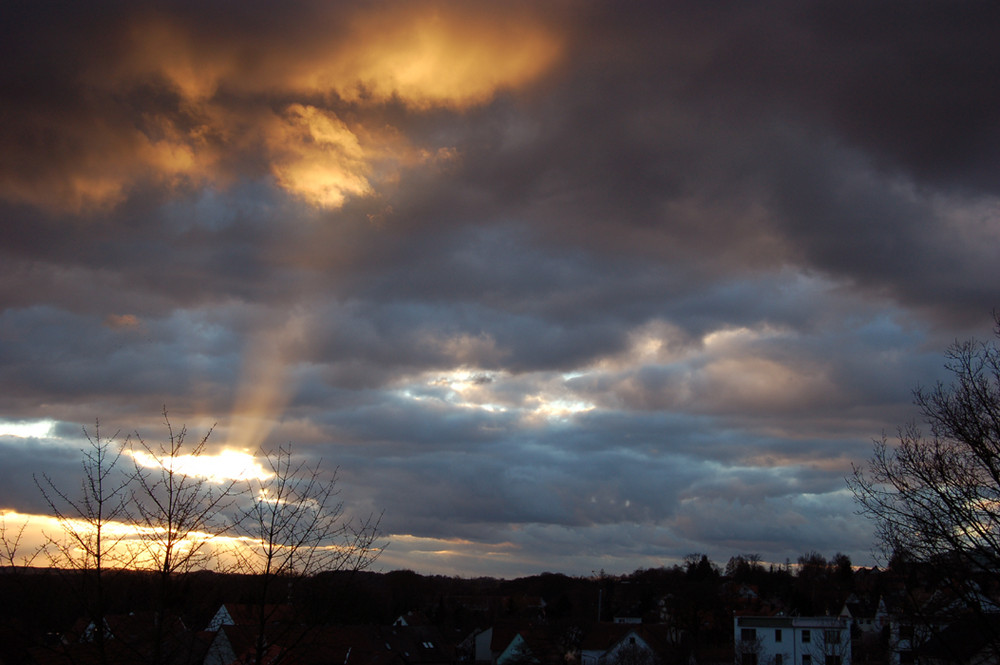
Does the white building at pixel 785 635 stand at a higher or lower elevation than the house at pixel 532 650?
higher

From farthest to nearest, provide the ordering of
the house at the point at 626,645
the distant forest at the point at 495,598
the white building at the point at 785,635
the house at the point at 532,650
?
the house at the point at 532,650 < the white building at the point at 785,635 < the house at the point at 626,645 < the distant forest at the point at 495,598

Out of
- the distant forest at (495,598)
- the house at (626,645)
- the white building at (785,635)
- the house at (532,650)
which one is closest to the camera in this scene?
the distant forest at (495,598)

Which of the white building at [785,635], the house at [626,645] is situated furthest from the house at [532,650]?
the white building at [785,635]

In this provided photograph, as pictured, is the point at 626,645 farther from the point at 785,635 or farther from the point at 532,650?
the point at 785,635

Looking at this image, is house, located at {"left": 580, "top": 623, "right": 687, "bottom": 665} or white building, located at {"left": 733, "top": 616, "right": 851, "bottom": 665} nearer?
house, located at {"left": 580, "top": 623, "right": 687, "bottom": 665}

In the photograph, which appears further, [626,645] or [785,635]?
[626,645]

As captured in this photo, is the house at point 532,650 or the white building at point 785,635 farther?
the house at point 532,650

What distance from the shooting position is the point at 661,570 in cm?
17475

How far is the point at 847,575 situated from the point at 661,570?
5028cm

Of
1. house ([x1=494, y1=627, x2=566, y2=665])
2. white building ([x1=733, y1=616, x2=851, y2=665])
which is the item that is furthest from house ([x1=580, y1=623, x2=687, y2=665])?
white building ([x1=733, y1=616, x2=851, y2=665])

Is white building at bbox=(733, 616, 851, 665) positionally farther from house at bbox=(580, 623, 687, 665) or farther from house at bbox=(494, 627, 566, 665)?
house at bbox=(494, 627, 566, 665)

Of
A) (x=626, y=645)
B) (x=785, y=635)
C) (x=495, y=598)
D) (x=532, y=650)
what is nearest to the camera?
(x=785, y=635)

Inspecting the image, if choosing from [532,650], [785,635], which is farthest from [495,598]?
[785,635]

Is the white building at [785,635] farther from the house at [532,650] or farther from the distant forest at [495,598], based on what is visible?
the house at [532,650]
